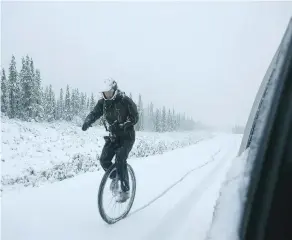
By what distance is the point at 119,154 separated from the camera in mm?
3541

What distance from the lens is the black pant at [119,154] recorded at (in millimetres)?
3575

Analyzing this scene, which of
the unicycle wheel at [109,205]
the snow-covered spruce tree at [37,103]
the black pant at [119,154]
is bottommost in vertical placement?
the snow-covered spruce tree at [37,103]

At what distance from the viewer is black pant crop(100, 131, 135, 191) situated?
11.7ft

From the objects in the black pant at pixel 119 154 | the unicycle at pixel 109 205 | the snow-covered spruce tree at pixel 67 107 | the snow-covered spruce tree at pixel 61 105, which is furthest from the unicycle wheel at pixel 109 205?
the snow-covered spruce tree at pixel 61 105

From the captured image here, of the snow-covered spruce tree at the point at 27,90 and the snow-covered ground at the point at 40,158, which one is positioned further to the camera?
the snow-covered spruce tree at the point at 27,90

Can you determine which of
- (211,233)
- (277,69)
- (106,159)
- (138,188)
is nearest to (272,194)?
(211,233)

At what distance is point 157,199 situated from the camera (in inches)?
185

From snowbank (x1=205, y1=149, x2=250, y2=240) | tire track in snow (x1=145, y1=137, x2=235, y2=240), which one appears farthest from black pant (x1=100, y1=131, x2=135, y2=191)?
snowbank (x1=205, y1=149, x2=250, y2=240)

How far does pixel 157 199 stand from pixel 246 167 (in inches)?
159

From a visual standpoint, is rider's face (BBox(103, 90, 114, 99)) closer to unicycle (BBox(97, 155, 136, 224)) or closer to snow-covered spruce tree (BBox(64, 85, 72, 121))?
unicycle (BBox(97, 155, 136, 224))

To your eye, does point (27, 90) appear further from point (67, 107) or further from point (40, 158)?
point (40, 158)

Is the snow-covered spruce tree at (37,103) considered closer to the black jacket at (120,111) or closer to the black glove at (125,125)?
the black jacket at (120,111)

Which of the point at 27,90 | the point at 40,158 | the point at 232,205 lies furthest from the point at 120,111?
the point at 27,90

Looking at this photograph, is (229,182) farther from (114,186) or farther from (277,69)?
(114,186)
